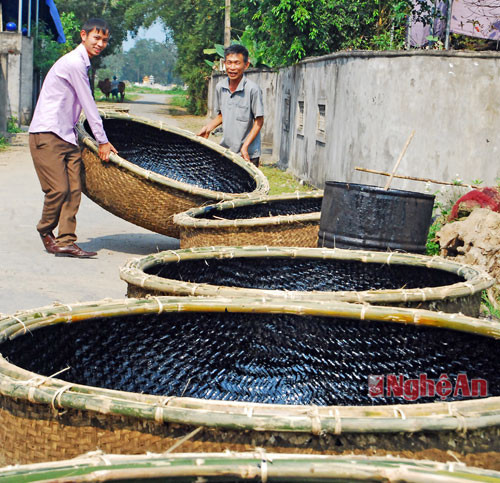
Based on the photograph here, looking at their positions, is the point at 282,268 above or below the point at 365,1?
below

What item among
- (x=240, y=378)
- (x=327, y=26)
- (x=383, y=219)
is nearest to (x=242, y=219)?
(x=383, y=219)

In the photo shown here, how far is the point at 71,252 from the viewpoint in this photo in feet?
23.7

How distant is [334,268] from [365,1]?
15.8 m

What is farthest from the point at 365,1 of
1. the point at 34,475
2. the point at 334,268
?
the point at 34,475

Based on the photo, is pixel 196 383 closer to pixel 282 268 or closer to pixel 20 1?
pixel 282 268

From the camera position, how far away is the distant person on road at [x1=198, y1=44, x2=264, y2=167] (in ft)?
24.9

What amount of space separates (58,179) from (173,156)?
6.38 feet

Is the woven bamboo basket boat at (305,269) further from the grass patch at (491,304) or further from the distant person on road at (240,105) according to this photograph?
the distant person on road at (240,105)

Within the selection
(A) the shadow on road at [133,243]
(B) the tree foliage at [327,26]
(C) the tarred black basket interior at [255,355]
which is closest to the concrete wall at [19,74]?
(B) the tree foliage at [327,26]

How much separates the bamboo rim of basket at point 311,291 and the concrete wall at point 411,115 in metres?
5.05

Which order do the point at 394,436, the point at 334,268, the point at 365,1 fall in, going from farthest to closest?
1. the point at 365,1
2. the point at 334,268
3. the point at 394,436

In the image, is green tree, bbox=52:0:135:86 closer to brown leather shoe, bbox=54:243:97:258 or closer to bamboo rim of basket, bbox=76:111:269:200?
bamboo rim of basket, bbox=76:111:269:200

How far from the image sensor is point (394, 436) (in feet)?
6.14

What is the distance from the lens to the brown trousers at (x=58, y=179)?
22.7 ft
